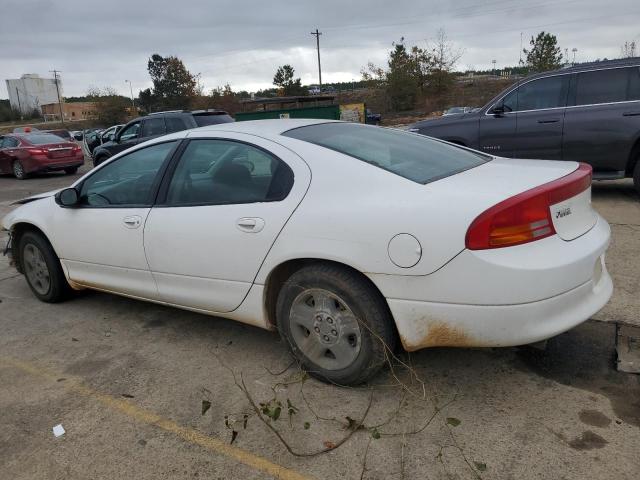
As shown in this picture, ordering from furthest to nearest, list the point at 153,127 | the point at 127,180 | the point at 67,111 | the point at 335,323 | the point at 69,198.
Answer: the point at 67,111 → the point at 153,127 → the point at 69,198 → the point at 127,180 → the point at 335,323

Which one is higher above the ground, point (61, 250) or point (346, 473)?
point (61, 250)

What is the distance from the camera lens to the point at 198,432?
8.76 ft

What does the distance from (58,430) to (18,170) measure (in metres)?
16.0

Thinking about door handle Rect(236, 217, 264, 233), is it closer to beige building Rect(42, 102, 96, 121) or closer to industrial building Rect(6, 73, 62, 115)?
beige building Rect(42, 102, 96, 121)

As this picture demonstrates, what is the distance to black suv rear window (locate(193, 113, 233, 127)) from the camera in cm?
1220

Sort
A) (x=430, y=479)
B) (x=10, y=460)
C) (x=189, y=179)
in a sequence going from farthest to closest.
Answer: (x=189, y=179), (x=10, y=460), (x=430, y=479)

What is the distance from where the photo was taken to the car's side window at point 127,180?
3713 millimetres

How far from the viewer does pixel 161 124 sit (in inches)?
492

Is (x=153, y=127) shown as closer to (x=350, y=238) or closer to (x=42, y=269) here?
(x=42, y=269)

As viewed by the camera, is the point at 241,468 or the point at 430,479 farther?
the point at 241,468

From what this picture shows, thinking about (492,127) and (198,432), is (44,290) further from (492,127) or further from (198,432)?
(492,127)

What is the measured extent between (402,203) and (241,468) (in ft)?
4.69

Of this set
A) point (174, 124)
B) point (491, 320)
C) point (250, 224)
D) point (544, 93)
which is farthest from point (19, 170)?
point (491, 320)

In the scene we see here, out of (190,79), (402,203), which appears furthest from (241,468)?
(190,79)
